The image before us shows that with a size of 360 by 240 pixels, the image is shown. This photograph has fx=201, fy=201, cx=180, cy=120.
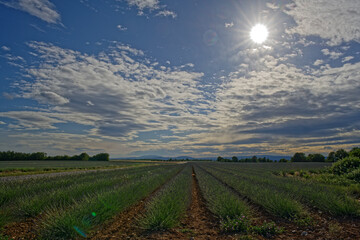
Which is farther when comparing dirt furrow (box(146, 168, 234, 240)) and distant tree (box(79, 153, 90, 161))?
distant tree (box(79, 153, 90, 161))

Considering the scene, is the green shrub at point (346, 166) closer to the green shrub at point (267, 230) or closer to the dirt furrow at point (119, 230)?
the green shrub at point (267, 230)

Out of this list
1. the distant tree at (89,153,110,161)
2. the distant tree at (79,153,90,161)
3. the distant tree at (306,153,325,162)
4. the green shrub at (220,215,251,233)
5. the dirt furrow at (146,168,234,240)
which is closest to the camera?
the dirt furrow at (146,168,234,240)

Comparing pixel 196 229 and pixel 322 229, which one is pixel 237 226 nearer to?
pixel 196 229

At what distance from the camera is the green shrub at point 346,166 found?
22000 millimetres

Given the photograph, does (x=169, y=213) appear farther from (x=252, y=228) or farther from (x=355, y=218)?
(x=355, y=218)

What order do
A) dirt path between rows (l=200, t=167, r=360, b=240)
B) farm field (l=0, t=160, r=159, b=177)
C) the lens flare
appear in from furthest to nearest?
1. farm field (l=0, t=160, r=159, b=177)
2. dirt path between rows (l=200, t=167, r=360, b=240)
3. the lens flare

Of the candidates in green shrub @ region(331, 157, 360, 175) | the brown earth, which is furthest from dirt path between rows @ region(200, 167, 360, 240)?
green shrub @ region(331, 157, 360, 175)

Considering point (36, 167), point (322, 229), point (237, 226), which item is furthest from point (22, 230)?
point (36, 167)

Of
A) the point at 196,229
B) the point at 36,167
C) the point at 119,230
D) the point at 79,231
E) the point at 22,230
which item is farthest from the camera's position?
the point at 36,167

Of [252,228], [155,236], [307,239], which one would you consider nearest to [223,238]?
[252,228]

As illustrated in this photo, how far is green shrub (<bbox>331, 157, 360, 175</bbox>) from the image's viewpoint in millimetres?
22000

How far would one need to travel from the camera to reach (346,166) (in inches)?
906

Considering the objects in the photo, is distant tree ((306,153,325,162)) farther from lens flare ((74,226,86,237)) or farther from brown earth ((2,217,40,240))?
brown earth ((2,217,40,240))

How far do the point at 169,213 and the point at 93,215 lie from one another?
2.33 m
